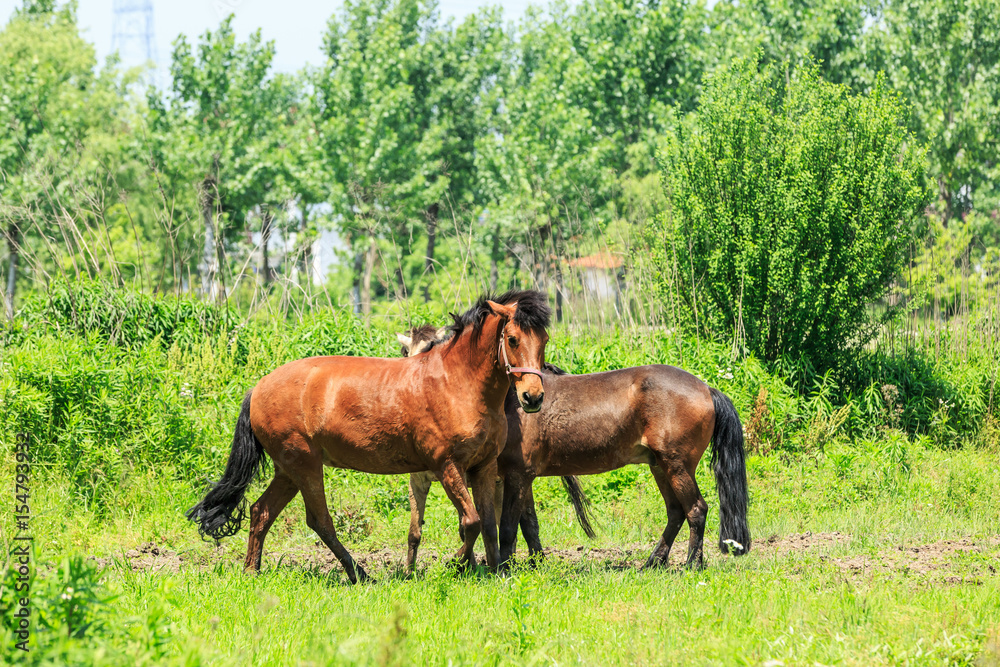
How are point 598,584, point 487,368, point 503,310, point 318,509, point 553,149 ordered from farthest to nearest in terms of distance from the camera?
point 553,149 → point 318,509 → point 487,368 → point 503,310 → point 598,584

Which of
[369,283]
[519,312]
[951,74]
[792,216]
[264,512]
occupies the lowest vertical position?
[264,512]

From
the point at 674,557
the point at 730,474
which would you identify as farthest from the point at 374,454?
the point at 730,474

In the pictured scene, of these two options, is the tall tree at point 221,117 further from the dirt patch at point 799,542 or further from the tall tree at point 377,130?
the dirt patch at point 799,542

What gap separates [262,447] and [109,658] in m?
3.85

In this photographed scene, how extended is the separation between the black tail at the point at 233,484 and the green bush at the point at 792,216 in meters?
6.75

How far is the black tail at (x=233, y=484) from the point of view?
657cm

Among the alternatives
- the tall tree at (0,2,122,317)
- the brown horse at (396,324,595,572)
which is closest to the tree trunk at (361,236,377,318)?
the brown horse at (396,324,595,572)

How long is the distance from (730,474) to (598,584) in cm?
195

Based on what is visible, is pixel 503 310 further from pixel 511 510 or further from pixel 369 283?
pixel 369 283

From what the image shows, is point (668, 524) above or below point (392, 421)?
below

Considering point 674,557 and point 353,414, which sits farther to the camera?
point 674,557

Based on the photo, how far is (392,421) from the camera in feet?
20.2

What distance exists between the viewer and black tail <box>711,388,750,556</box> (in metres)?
6.92

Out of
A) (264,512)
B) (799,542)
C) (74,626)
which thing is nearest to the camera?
(74,626)
